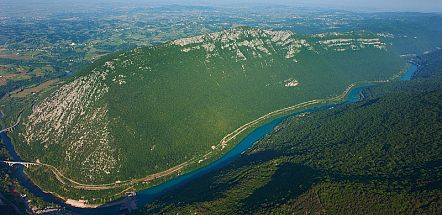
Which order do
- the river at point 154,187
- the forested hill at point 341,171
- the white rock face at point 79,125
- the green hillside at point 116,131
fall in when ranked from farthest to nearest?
the white rock face at point 79,125, the green hillside at point 116,131, the river at point 154,187, the forested hill at point 341,171

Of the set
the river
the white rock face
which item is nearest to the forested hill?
the river

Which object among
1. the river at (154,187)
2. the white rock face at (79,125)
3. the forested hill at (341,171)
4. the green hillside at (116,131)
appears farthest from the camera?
the white rock face at (79,125)

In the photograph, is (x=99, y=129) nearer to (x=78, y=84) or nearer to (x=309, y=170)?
(x=78, y=84)

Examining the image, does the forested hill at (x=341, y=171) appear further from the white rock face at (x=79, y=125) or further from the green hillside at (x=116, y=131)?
the white rock face at (x=79, y=125)

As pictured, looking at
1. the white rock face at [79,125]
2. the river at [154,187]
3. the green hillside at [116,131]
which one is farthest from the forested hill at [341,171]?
the white rock face at [79,125]

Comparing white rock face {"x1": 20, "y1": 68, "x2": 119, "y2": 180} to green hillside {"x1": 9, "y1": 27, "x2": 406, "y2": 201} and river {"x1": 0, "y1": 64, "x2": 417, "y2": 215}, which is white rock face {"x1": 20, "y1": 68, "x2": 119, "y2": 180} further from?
river {"x1": 0, "y1": 64, "x2": 417, "y2": 215}

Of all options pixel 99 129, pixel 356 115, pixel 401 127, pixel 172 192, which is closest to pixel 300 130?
pixel 356 115
